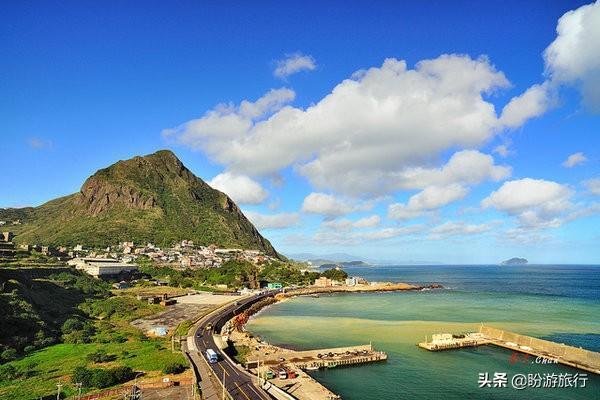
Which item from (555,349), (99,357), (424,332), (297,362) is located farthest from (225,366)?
(555,349)

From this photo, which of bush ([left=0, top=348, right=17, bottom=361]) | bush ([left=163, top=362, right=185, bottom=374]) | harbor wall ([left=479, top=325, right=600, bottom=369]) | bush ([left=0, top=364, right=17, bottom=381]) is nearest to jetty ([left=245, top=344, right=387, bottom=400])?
bush ([left=163, top=362, right=185, bottom=374])

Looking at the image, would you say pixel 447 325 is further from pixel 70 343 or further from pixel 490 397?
pixel 70 343

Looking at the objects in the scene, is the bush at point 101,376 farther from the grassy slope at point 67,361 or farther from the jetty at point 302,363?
the jetty at point 302,363

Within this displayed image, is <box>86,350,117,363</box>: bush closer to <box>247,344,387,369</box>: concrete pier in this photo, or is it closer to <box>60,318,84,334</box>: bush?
<box>60,318,84,334</box>: bush

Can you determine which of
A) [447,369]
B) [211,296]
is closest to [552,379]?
[447,369]

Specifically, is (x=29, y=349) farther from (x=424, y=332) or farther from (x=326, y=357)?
(x=424, y=332)

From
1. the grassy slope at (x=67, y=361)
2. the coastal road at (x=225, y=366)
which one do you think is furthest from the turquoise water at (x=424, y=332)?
the grassy slope at (x=67, y=361)
